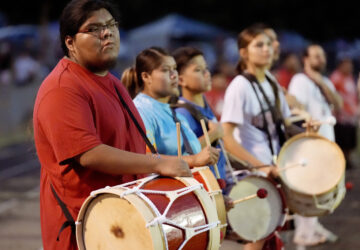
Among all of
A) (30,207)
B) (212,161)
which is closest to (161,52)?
(212,161)

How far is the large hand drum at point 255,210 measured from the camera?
4.58m

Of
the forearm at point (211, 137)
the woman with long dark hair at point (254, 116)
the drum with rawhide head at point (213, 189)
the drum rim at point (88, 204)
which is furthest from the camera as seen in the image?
the woman with long dark hair at point (254, 116)

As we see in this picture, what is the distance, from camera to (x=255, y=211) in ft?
15.3

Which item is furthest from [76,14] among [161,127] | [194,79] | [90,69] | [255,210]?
[255,210]

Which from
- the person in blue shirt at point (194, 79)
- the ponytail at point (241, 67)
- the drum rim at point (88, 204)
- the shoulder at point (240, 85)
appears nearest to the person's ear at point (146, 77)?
the person in blue shirt at point (194, 79)

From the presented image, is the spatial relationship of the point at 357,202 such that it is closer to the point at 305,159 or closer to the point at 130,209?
the point at 305,159

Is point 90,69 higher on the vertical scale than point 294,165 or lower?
higher

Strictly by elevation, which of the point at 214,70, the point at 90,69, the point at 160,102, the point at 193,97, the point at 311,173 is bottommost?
the point at 214,70

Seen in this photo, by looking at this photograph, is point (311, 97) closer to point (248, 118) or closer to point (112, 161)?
point (248, 118)

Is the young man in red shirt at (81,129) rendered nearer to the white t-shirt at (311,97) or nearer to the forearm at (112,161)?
the forearm at (112,161)

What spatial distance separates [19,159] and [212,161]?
1176cm

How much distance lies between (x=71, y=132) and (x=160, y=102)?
5.05 ft

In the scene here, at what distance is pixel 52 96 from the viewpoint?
2963mm

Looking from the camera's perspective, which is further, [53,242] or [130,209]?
[53,242]
